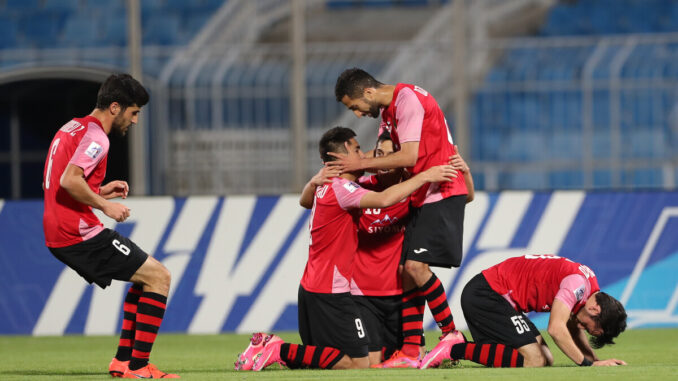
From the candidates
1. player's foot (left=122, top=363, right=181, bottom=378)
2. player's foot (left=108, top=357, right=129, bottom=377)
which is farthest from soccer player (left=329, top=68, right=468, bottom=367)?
player's foot (left=108, top=357, right=129, bottom=377)

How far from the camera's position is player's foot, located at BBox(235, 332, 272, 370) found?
20.3 feet

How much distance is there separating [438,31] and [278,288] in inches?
350

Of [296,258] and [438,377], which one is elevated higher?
[438,377]

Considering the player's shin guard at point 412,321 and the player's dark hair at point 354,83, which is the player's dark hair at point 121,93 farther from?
the player's shin guard at point 412,321

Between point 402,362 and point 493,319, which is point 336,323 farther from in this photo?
point 493,319

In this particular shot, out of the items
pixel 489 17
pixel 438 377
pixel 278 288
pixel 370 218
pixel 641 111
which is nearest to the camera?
pixel 438 377

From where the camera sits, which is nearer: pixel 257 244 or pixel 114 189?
pixel 114 189

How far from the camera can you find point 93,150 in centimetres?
566

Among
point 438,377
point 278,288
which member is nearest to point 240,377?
point 438,377

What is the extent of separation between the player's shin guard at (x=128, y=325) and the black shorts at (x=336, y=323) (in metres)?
0.97

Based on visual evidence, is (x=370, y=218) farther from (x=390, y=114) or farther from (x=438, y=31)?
(x=438, y=31)

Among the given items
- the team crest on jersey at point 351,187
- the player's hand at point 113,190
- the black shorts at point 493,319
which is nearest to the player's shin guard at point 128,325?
the player's hand at point 113,190

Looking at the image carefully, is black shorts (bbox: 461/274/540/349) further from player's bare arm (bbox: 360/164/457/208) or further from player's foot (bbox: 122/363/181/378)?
player's foot (bbox: 122/363/181/378)

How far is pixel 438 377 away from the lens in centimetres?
540
